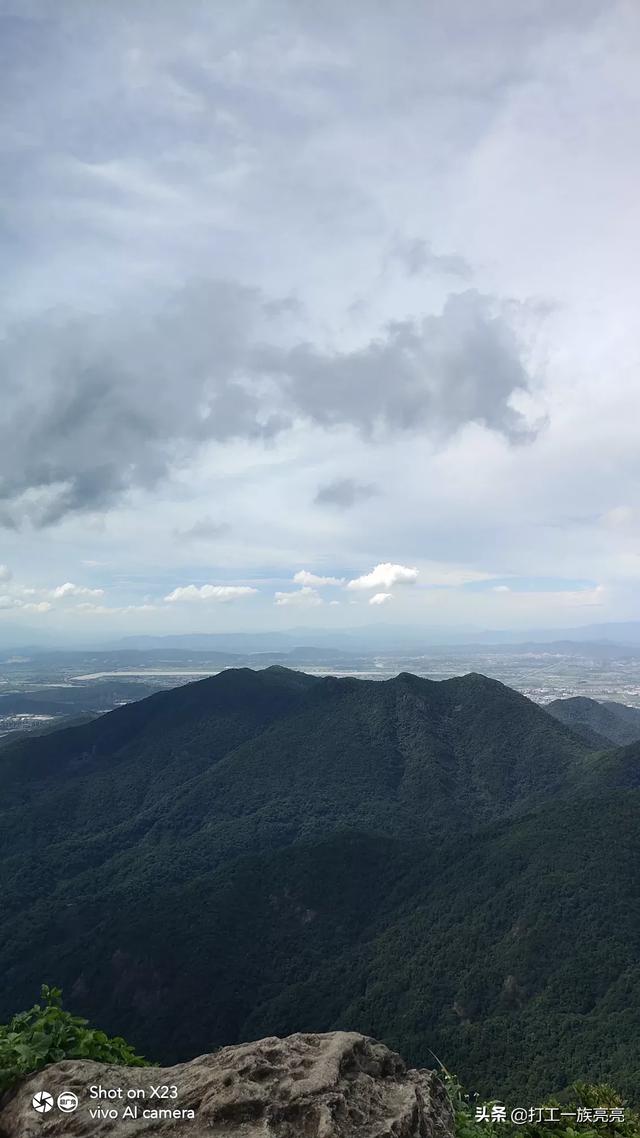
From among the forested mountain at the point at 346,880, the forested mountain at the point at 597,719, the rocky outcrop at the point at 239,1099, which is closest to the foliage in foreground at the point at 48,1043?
the rocky outcrop at the point at 239,1099

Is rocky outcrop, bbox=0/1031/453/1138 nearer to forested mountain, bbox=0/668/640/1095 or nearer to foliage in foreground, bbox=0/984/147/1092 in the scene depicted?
foliage in foreground, bbox=0/984/147/1092

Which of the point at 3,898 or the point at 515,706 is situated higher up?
the point at 515,706

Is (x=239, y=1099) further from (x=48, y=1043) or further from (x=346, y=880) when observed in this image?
(x=346, y=880)

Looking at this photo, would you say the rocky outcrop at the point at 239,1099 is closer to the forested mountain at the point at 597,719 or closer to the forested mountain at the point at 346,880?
the forested mountain at the point at 346,880

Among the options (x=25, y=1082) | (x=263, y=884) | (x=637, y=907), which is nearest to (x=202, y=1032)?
(x=263, y=884)

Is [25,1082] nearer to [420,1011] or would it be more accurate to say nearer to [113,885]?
[420,1011]

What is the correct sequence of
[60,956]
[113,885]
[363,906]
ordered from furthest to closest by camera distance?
[113,885] < [363,906] < [60,956]
